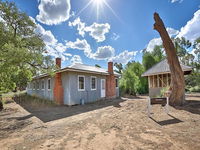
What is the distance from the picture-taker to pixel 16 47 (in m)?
7.68

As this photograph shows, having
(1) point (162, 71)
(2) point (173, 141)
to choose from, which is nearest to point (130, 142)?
(2) point (173, 141)

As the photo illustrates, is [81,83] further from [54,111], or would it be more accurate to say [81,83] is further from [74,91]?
[54,111]

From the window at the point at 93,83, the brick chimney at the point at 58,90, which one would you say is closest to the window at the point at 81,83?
the window at the point at 93,83

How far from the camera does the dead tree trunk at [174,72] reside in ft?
26.6

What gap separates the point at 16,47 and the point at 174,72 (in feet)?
35.5

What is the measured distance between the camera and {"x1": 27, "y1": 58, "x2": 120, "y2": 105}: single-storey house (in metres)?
10.7

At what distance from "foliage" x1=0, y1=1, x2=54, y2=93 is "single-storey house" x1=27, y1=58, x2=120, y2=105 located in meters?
1.79

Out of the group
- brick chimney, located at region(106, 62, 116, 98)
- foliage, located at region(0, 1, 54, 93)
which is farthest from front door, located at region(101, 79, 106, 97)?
foliage, located at region(0, 1, 54, 93)

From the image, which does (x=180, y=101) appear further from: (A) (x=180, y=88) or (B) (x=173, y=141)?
(B) (x=173, y=141)

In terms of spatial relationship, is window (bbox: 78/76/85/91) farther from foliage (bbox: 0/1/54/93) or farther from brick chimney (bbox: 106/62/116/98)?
brick chimney (bbox: 106/62/116/98)

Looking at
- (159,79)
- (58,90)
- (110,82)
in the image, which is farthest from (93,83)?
(159,79)

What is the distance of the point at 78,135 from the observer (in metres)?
3.94

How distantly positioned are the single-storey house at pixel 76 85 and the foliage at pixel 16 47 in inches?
70.4

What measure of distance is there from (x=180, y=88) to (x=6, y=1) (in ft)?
43.6
